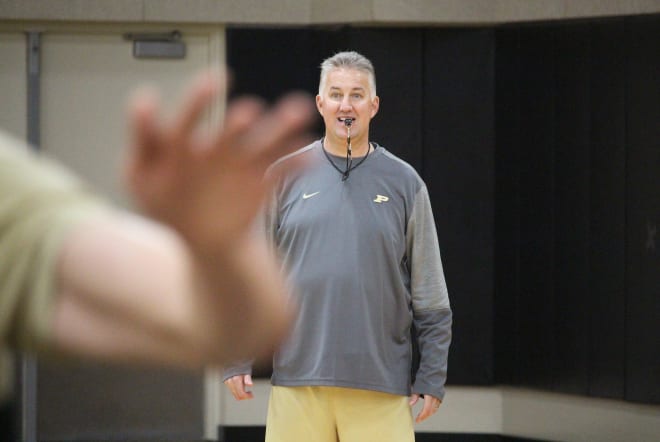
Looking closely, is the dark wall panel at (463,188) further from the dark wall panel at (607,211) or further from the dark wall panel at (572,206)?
the dark wall panel at (607,211)

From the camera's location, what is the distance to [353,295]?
324cm

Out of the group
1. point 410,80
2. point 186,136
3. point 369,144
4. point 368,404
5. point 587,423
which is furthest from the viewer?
point 410,80

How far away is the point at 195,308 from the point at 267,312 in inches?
1.7

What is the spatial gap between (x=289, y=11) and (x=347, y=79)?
2.95m

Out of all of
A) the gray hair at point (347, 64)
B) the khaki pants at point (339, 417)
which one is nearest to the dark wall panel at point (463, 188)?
the gray hair at point (347, 64)

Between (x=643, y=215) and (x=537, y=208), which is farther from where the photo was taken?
(x=537, y=208)

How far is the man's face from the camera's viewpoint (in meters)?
3.40

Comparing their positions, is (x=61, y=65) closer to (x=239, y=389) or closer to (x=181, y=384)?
(x=181, y=384)

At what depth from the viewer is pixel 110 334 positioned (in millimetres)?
730

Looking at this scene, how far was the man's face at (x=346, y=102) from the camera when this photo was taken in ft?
11.1

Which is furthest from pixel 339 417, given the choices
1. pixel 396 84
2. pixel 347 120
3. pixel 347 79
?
pixel 396 84

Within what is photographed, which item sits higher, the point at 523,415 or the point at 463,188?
the point at 463,188

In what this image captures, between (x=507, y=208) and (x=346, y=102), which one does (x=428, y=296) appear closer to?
(x=346, y=102)

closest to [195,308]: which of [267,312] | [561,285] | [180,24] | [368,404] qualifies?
[267,312]
